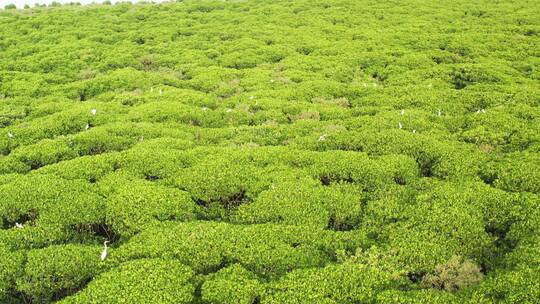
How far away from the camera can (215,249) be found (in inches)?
509

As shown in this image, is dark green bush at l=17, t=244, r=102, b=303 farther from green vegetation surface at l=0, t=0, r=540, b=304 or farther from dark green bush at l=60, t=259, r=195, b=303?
dark green bush at l=60, t=259, r=195, b=303

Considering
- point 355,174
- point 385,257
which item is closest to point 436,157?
point 355,174

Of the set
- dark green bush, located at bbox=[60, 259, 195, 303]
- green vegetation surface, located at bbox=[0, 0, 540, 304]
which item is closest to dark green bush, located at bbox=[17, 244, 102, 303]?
green vegetation surface, located at bbox=[0, 0, 540, 304]

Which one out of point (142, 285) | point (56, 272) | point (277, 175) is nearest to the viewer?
point (142, 285)

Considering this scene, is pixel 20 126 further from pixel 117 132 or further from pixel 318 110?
pixel 318 110

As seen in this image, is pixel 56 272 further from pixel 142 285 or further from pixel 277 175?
pixel 277 175

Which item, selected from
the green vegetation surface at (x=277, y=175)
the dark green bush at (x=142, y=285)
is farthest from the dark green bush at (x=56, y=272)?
the dark green bush at (x=142, y=285)

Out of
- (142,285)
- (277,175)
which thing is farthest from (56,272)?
(277,175)

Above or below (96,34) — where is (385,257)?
below

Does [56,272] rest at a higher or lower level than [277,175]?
lower

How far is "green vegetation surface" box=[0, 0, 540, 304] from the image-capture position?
11906 mm

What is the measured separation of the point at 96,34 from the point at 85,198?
30.8 meters

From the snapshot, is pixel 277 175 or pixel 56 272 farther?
pixel 277 175

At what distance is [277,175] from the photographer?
16.7 metres
